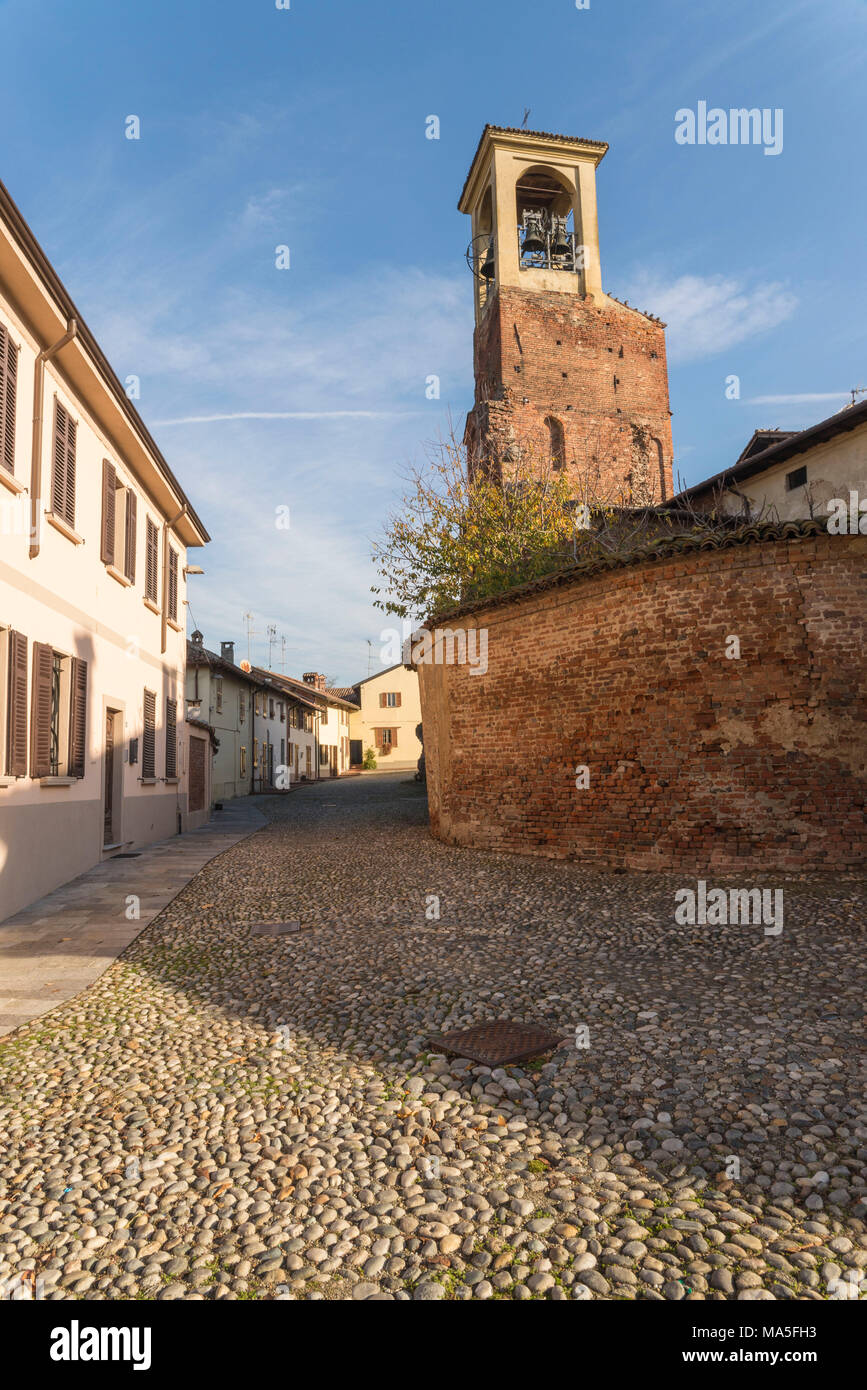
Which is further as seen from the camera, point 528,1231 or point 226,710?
point 226,710

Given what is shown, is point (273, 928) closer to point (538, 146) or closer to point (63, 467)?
point (63, 467)

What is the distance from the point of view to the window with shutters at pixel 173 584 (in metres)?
17.5

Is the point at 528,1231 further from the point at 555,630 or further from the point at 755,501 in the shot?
the point at 755,501

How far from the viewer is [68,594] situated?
10.6 m

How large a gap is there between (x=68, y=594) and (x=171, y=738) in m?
7.33

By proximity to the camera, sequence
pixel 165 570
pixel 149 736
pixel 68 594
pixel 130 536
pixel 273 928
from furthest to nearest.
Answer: pixel 165 570 → pixel 149 736 → pixel 130 536 → pixel 68 594 → pixel 273 928

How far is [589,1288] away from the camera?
2508 mm

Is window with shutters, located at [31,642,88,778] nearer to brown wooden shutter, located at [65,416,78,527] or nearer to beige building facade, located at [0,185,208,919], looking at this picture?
beige building facade, located at [0,185,208,919]

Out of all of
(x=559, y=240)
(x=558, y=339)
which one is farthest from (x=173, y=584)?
(x=559, y=240)

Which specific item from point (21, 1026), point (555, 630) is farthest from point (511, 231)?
point (21, 1026)

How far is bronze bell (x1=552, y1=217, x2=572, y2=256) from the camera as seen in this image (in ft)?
101

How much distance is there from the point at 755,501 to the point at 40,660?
1497cm

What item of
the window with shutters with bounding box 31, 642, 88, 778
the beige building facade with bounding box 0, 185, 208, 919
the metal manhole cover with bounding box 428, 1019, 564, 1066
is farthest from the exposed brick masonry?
the metal manhole cover with bounding box 428, 1019, 564, 1066

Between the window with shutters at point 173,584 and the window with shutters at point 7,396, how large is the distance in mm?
8705
